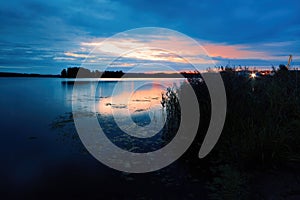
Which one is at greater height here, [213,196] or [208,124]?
[208,124]

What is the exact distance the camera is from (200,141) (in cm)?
855

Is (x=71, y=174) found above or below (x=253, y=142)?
below

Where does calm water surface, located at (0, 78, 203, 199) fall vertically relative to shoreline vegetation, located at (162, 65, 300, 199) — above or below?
below

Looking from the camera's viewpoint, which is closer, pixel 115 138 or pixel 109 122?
pixel 115 138

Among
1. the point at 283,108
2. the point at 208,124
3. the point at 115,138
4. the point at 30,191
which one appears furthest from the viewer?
the point at 115,138

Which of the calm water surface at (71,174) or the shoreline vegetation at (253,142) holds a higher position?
the shoreline vegetation at (253,142)

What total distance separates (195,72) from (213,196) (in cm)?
625

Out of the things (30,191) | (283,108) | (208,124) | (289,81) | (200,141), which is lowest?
(30,191)

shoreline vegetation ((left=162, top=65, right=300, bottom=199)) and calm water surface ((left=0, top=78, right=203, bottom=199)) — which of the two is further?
calm water surface ((left=0, top=78, right=203, bottom=199))

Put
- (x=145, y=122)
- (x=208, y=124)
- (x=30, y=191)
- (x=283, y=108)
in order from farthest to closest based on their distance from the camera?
(x=145, y=122)
(x=208, y=124)
(x=283, y=108)
(x=30, y=191)

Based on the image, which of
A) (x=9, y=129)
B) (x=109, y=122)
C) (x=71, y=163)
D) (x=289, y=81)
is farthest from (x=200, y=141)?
(x=9, y=129)

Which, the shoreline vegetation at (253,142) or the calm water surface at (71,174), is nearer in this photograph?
the shoreline vegetation at (253,142)

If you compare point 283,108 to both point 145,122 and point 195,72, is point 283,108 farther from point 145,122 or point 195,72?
point 145,122

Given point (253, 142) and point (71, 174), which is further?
point (71, 174)
